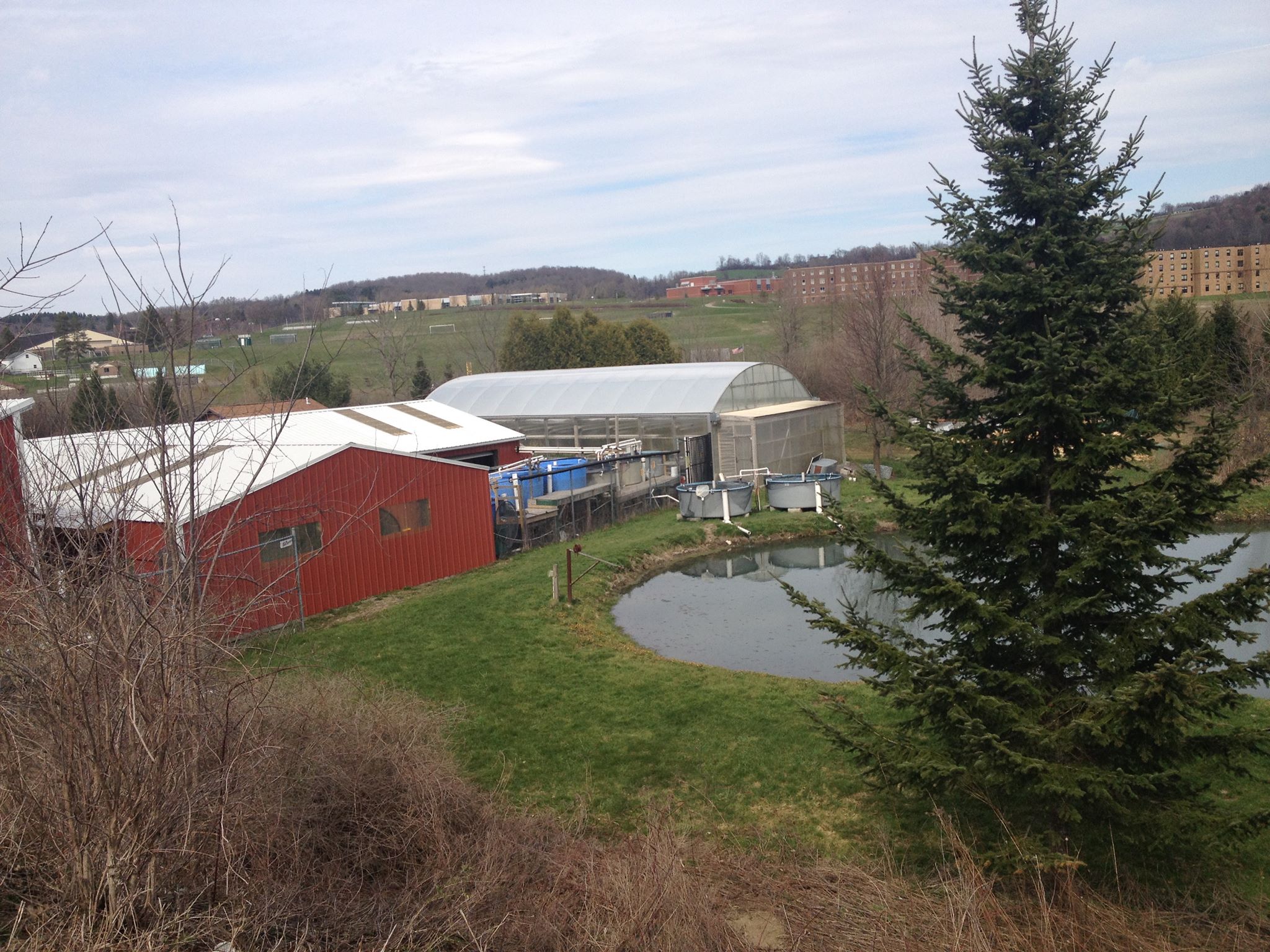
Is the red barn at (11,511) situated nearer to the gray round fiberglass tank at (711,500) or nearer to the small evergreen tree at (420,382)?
the gray round fiberglass tank at (711,500)

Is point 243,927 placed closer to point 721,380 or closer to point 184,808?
point 184,808

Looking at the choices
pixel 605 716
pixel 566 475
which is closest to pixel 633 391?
pixel 566 475

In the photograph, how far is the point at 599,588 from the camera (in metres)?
17.1

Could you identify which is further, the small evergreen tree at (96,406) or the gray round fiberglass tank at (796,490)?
the gray round fiberglass tank at (796,490)

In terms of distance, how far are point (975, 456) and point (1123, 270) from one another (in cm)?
169

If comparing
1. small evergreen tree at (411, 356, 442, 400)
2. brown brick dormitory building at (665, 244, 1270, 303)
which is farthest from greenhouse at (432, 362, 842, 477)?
small evergreen tree at (411, 356, 442, 400)

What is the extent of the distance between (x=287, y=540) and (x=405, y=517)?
292cm

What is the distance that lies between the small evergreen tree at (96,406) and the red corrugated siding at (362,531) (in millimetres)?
3667

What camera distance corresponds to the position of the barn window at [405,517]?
16891mm

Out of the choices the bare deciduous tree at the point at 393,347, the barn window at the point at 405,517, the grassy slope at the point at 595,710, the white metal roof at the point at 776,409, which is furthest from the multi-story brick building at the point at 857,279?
the bare deciduous tree at the point at 393,347

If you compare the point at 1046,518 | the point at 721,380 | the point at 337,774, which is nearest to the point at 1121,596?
the point at 1046,518

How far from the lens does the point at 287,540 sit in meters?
14.6

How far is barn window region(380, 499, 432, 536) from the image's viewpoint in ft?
55.4

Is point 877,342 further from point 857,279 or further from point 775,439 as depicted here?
point 857,279
